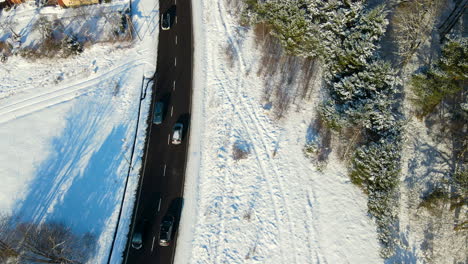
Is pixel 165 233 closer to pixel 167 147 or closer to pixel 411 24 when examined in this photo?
pixel 167 147

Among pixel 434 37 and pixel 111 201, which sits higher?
pixel 434 37

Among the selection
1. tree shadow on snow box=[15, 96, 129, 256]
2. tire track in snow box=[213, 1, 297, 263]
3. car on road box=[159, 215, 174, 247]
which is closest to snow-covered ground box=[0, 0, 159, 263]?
tree shadow on snow box=[15, 96, 129, 256]

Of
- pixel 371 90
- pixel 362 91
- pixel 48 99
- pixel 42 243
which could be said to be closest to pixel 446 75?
pixel 371 90

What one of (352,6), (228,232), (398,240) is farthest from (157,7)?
(398,240)

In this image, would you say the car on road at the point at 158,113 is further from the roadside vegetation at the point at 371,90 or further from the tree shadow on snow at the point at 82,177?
the roadside vegetation at the point at 371,90

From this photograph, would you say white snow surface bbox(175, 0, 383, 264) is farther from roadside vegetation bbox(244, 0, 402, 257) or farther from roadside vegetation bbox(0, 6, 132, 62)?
A: roadside vegetation bbox(0, 6, 132, 62)

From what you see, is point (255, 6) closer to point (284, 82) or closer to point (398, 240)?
point (284, 82)
